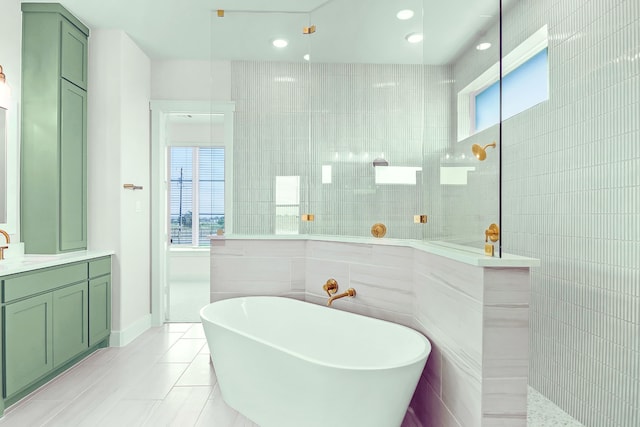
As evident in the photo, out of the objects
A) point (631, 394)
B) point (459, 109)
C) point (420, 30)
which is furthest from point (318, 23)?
point (631, 394)

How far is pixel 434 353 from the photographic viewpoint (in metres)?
1.92

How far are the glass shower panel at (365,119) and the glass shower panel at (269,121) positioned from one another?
0.11 metres

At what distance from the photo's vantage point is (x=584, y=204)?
1988 millimetres

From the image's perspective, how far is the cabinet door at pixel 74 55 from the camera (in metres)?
3.10

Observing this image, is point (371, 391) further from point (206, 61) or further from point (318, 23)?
point (206, 61)

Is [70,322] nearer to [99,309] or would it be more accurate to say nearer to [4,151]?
[99,309]

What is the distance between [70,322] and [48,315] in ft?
0.88

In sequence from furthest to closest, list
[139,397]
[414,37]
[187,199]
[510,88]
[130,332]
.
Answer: [187,199]
[130,332]
[139,397]
[414,37]
[510,88]

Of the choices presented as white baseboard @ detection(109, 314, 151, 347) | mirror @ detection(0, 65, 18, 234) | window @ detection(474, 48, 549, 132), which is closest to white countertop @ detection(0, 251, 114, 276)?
mirror @ detection(0, 65, 18, 234)

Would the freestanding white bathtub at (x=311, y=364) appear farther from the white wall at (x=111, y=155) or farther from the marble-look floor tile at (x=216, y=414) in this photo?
the white wall at (x=111, y=155)

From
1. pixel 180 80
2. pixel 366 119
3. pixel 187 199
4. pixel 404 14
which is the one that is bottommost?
pixel 187 199

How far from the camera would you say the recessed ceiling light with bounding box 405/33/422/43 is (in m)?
2.34

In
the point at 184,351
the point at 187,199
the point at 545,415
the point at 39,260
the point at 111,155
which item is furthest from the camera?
the point at 187,199

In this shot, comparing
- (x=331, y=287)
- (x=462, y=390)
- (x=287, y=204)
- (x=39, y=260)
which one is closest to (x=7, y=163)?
(x=39, y=260)
